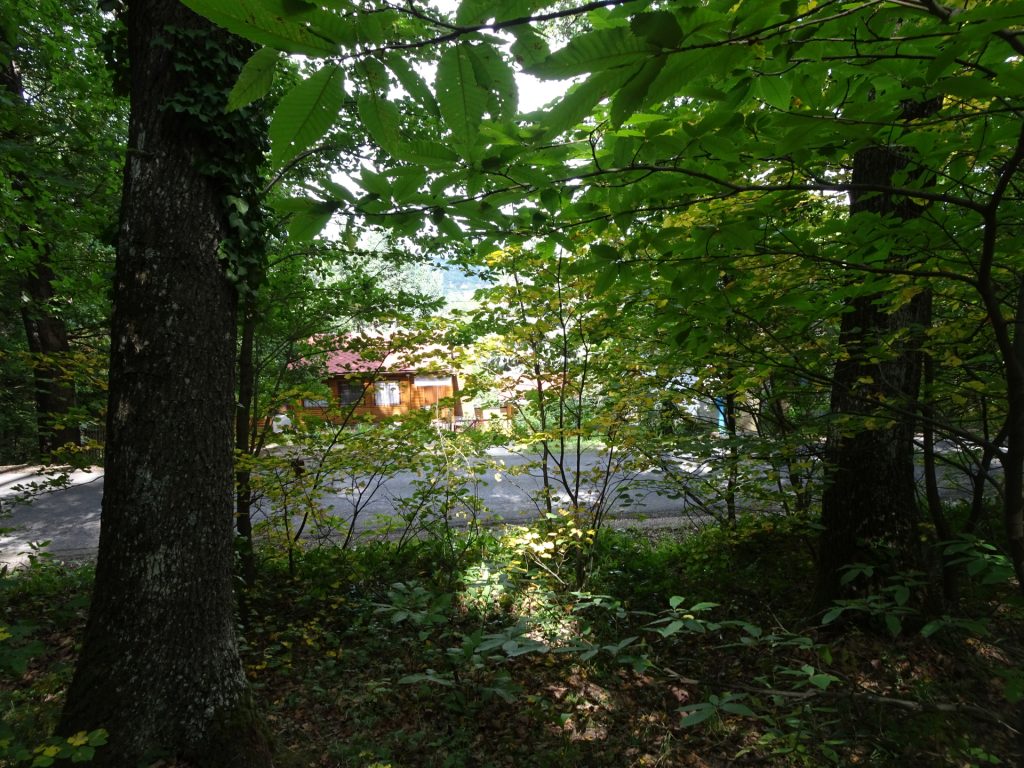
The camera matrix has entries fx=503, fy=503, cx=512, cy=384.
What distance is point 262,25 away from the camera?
0.67 m

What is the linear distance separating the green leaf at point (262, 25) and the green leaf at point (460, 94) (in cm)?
19

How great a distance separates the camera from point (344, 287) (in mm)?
5129

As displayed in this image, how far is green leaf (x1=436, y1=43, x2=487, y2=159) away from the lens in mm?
821

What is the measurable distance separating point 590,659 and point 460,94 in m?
3.49

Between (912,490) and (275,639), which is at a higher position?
(912,490)

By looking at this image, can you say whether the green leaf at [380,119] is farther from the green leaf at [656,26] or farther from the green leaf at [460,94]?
the green leaf at [656,26]

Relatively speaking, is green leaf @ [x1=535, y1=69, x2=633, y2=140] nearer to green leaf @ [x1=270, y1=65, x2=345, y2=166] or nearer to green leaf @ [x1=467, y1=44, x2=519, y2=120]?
green leaf @ [x1=467, y1=44, x2=519, y2=120]

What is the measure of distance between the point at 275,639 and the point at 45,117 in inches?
200

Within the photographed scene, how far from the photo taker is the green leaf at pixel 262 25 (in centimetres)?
64

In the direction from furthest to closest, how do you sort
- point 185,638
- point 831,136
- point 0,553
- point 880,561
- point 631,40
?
point 0,553, point 880,561, point 185,638, point 831,136, point 631,40

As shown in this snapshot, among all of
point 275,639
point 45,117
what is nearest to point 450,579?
point 275,639

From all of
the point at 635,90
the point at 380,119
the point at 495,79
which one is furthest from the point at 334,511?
the point at 635,90

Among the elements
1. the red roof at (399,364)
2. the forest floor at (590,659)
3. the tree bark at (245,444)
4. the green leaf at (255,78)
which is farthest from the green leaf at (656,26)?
the tree bark at (245,444)

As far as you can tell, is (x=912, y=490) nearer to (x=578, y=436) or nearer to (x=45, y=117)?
(x=578, y=436)
